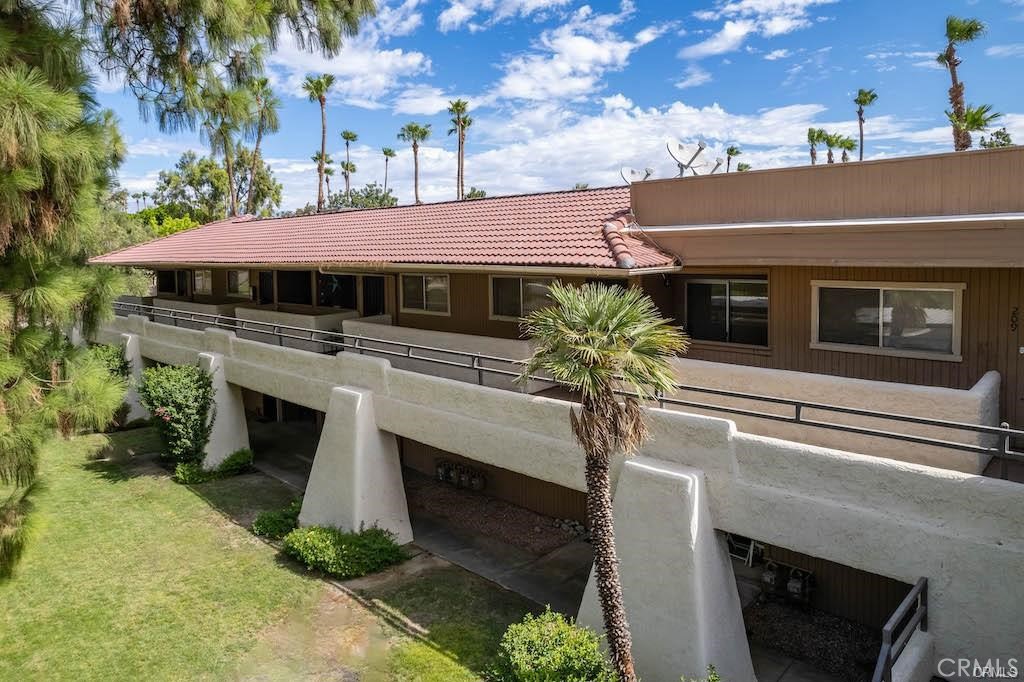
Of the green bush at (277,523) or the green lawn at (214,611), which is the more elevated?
the green bush at (277,523)

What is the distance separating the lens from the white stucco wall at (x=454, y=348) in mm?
13484

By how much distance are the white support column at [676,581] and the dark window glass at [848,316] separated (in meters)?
3.98

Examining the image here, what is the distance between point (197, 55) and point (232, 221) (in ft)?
70.9

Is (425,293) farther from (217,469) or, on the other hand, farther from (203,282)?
(203,282)

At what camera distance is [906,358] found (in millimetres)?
10375

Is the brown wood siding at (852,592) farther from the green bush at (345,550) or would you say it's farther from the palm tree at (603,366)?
the green bush at (345,550)


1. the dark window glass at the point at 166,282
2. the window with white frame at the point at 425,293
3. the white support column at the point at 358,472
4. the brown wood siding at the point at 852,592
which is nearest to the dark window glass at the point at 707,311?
the brown wood siding at the point at 852,592

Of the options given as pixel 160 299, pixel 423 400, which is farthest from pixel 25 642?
pixel 160 299

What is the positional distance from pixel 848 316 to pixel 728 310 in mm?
2106

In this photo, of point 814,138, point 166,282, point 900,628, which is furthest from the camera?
point 814,138

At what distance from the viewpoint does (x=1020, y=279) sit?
30.7ft

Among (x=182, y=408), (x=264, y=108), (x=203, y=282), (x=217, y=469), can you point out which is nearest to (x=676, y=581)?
(x=264, y=108)

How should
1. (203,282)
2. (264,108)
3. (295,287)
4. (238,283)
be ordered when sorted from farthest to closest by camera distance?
(203,282), (238,283), (295,287), (264,108)

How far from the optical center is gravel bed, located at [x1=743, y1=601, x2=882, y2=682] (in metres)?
9.76
